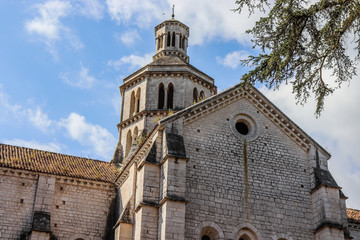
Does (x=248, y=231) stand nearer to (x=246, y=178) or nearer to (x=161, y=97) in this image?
(x=246, y=178)

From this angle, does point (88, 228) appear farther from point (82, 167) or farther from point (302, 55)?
point (302, 55)

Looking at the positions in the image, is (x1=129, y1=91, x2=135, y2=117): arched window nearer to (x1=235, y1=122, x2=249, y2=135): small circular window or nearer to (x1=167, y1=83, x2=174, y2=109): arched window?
(x1=167, y1=83, x2=174, y2=109): arched window

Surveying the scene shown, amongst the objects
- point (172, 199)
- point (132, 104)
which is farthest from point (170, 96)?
point (172, 199)

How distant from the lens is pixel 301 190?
893 inches

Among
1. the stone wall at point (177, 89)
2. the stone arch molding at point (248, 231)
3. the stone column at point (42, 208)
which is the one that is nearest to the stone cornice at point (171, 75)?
the stone wall at point (177, 89)

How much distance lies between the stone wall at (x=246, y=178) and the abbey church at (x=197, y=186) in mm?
46

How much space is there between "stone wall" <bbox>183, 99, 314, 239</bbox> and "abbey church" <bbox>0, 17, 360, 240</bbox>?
5 cm

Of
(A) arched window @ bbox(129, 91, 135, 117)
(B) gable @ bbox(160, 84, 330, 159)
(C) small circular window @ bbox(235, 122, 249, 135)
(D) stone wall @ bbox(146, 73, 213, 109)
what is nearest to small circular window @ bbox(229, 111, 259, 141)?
(C) small circular window @ bbox(235, 122, 249, 135)

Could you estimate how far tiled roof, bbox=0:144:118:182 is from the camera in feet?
82.8

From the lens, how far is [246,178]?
21922 mm

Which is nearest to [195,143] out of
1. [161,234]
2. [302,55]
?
[161,234]

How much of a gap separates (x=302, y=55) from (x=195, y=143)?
9.05 m

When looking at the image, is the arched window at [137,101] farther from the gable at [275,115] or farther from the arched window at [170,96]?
the gable at [275,115]

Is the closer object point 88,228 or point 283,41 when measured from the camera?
point 283,41
